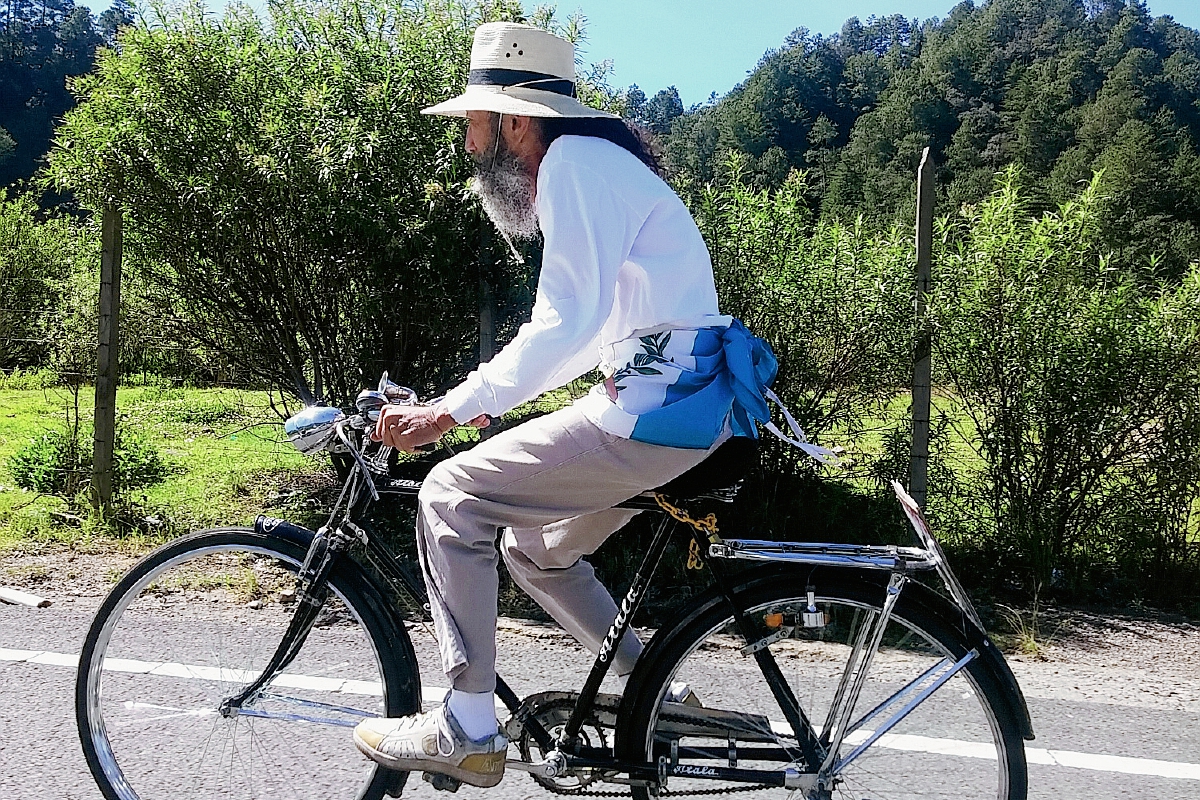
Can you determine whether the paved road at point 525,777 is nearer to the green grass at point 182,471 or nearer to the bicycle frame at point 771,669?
the bicycle frame at point 771,669

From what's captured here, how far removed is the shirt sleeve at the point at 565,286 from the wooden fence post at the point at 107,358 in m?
4.75

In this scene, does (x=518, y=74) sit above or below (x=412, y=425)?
above

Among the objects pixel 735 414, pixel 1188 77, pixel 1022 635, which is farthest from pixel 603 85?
pixel 1188 77

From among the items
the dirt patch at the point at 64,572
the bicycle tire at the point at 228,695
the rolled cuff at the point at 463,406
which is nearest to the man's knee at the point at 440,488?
the rolled cuff at the point at 463,406

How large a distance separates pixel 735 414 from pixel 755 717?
784 millimetres

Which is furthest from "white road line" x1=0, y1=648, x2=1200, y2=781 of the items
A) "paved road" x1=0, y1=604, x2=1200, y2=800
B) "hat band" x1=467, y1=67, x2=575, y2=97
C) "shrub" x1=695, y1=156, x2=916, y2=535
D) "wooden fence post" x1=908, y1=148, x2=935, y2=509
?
"shrub" x1=695, y1=156, x2=916, y2=535

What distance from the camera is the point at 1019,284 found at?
18.0 ft

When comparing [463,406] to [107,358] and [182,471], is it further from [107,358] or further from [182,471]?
[182,471]

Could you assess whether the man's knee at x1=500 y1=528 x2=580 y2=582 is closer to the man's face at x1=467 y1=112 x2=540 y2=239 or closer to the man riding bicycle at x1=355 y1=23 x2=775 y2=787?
→ the man riding bicycle at x1=355 y1=23 x2=775 y2=787

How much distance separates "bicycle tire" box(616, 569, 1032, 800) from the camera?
2.43 meters

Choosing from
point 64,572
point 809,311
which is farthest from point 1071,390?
point 64,572

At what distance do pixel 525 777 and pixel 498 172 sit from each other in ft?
6.02

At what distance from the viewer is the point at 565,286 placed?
229 cm

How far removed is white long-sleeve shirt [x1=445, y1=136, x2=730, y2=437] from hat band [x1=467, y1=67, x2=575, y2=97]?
0.71 ft
